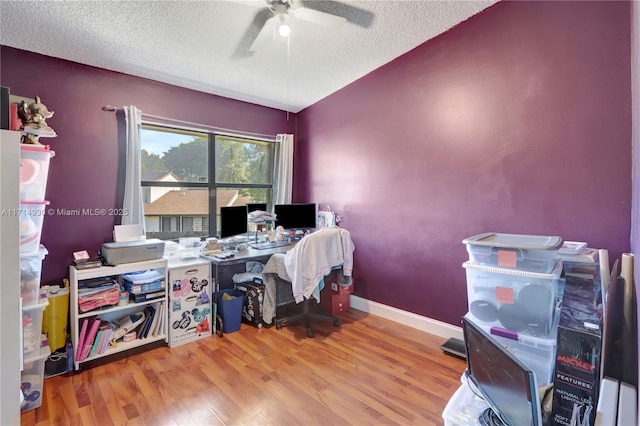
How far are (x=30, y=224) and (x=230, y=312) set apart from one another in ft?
5.19

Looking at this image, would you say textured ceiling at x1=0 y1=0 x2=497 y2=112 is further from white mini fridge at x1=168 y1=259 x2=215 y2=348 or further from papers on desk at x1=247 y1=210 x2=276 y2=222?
white mini fridge at x1=168 y1=259 x2=215 y2=348

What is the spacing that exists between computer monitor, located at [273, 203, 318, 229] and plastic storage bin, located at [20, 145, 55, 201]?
2032 mm

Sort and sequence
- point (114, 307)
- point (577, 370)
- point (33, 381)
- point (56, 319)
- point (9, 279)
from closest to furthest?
point (577, 370) < point (9, 279) < point (33, 381) < point (56, 319) < point (114, 307)

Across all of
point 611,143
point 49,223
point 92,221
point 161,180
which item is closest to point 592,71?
point 611,143

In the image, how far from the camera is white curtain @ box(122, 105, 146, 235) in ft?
8.93

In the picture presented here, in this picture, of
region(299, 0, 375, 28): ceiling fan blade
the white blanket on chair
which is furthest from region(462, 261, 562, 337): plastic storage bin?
region(299, 0, 375, 28): ceiling fan blade

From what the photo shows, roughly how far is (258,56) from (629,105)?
2650 mm

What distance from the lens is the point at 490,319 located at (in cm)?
153

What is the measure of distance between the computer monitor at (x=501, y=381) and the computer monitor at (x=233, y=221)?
254 cm

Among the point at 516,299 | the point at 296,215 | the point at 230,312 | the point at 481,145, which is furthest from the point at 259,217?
the point at 516,299

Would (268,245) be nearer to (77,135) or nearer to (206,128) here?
(206,128)

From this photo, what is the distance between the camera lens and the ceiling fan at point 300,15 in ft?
6.03

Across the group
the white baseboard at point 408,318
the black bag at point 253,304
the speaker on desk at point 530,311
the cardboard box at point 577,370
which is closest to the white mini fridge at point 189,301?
the black bag at point 253,304

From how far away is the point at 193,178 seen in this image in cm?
333
